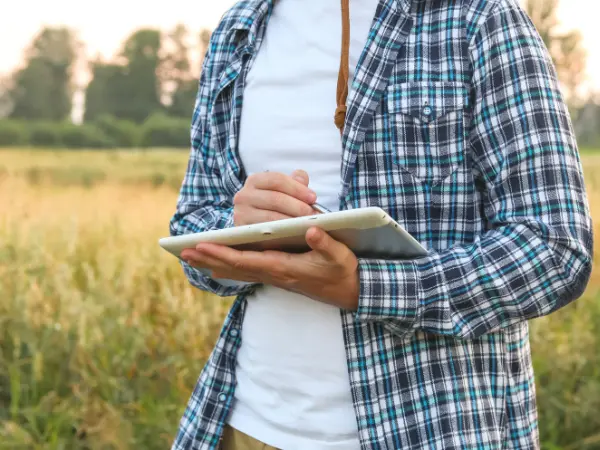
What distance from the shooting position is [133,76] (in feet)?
10.2

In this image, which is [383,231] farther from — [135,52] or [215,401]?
[135,52]

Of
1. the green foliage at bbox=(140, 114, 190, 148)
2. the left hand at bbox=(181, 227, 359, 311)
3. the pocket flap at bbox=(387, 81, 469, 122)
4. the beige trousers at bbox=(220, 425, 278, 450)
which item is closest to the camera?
the left hand at bbox=(181, 227, 359, 311)

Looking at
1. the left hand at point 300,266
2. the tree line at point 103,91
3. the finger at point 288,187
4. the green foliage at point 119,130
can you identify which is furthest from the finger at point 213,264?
the green foliage at point 119,130

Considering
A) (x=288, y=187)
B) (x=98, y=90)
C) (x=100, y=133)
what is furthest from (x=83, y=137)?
(x=288, y=187)

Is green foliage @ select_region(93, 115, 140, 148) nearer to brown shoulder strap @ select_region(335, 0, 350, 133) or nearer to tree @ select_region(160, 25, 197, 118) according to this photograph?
tree @ select_region(160, 25, 197, 118)

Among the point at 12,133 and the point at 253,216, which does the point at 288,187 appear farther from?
the point at 12,133

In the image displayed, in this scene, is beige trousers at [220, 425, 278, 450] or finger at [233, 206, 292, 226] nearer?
finger at [233, 206, 292, 226]

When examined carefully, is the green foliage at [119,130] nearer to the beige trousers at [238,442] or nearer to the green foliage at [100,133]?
the green foliage at [100,133]

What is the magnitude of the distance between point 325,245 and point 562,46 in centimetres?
232

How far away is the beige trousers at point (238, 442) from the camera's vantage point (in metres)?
1.04

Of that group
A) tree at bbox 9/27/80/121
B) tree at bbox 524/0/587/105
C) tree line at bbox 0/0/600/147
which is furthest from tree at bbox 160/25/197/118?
tree at bbox 524/0/587/105

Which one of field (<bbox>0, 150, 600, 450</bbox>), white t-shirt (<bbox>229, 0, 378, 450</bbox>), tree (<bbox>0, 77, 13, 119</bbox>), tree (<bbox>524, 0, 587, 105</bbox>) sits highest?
tree (<bbox>524, 0, 587, 105</bbox>)

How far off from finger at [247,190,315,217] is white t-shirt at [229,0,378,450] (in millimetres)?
152

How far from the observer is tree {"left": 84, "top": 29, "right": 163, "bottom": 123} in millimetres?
3070
